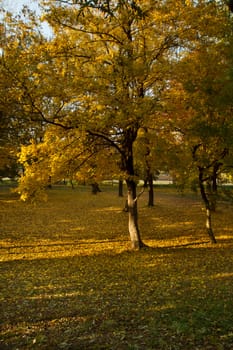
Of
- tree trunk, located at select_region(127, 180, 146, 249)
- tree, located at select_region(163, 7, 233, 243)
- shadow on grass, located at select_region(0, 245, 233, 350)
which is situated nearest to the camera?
shadow on grass, located at select_region(0, 245, 233, 350)

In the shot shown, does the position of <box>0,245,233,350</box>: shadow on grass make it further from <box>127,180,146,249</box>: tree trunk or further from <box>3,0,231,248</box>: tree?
<box>3,0,231,248</box>: tree

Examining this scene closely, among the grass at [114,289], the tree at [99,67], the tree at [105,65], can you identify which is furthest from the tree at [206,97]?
the grass at [114,289]

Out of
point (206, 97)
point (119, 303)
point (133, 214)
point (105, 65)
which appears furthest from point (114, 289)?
point (105, 65)

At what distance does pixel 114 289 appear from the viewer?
7.05 m

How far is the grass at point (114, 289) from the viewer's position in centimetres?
441

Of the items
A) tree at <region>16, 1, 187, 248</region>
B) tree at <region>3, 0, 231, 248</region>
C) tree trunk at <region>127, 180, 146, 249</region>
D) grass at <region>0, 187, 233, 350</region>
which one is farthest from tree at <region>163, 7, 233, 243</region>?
grass at <region>0, 187, 233, 350</region>

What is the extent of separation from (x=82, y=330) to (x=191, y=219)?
15.2 m

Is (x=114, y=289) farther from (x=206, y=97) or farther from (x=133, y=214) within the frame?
(x=206, y=97)

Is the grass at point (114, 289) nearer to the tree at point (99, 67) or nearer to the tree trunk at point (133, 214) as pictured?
the tree trunk at point (133, 214)

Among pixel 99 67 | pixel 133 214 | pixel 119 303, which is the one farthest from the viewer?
pixel 133 214

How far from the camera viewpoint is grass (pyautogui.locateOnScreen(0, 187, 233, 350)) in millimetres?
4406

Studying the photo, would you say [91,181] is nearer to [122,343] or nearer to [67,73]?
[67,73]

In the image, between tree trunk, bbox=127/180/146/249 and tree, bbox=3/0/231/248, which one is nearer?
tree, bbox=3/0/231/248

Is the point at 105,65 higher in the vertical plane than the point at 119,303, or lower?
higher
